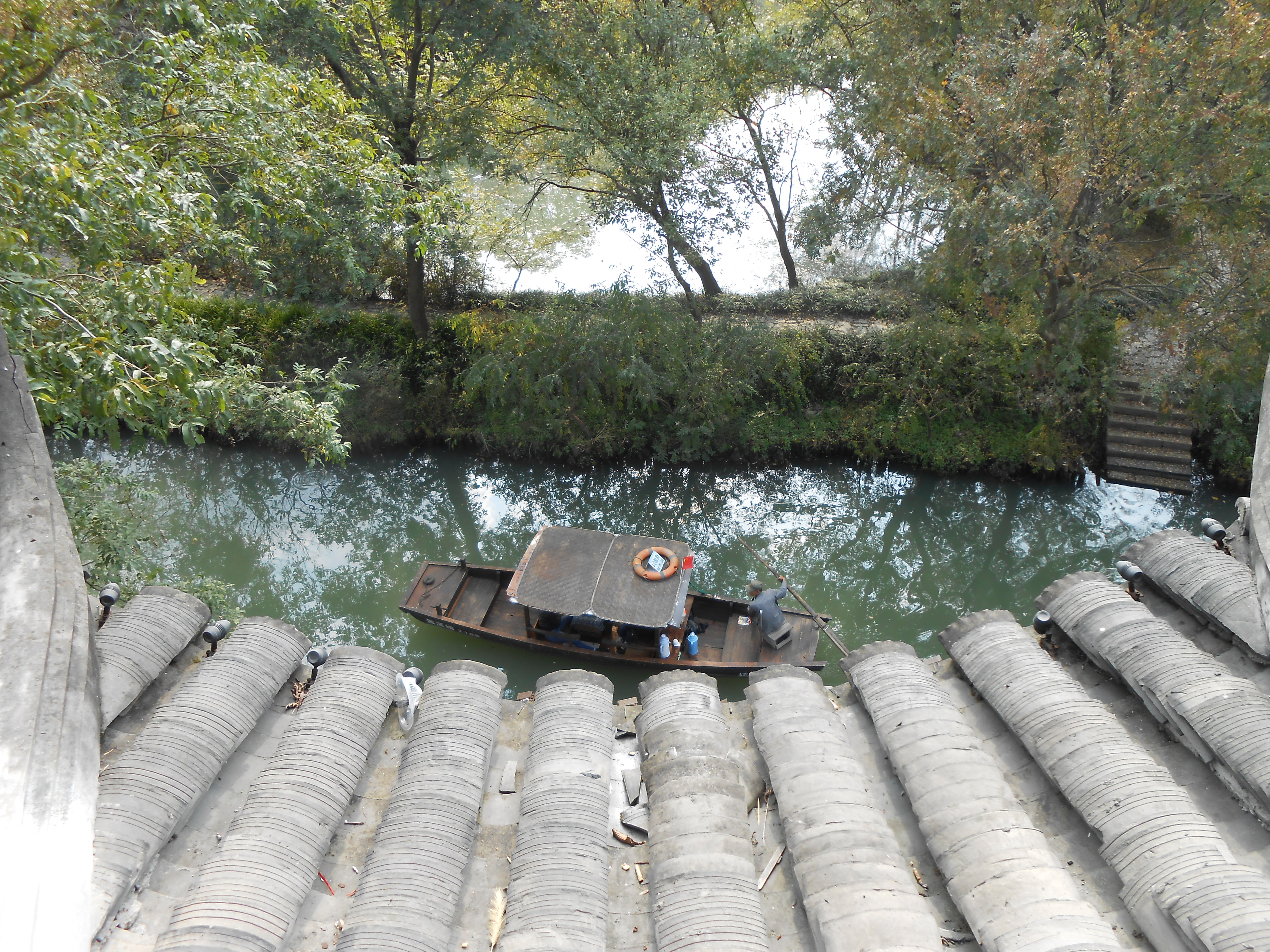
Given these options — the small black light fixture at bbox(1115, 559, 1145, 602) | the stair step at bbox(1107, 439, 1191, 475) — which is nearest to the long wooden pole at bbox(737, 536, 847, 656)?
the small black light fixture at bbox(1115, 559, 1145, 602)

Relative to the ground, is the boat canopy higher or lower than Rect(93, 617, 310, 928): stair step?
higher

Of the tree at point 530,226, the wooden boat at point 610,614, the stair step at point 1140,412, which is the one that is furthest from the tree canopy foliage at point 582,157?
the wooden boat at point 610,614

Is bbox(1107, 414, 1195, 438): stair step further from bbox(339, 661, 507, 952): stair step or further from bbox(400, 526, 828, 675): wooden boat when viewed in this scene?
bbox(339, 661, 507, 952): stair step

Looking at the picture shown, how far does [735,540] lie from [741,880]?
12392 mm

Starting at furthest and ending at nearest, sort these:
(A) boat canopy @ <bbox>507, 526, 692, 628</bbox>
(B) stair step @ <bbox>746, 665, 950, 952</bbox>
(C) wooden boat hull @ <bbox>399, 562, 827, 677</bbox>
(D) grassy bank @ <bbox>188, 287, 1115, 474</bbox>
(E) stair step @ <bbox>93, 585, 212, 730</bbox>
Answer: (D) grassy bank @ <bbox>188, 287, 1115, 474</bbox>
(C) wooden boat hull @ <bbox>399, 562, 827, 677</bbox>
(A) boat canopy @ <bbox>507, 526, 692, 628</bbox>
(E) stair step @ <bbox>93, 585, 212, 730</bbox>
(B) stair step @ <bbox>746, 665, 950, 952</bbox>

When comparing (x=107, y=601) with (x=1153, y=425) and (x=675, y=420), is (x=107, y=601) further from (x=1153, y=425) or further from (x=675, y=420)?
(x=1153, y=425)

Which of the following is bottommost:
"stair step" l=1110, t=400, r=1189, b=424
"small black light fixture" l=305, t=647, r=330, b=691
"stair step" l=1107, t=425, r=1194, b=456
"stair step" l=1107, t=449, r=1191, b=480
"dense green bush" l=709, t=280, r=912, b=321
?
"small black light fixture" l=305, t=647, r=330, b=691

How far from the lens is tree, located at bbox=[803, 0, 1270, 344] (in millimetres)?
11766

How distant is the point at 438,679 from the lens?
4.60 metres

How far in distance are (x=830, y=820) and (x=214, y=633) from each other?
3532 mm

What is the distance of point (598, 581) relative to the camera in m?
11.6

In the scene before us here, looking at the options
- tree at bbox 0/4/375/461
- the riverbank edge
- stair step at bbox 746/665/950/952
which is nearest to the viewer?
stair step at bbox 746/665/950/952

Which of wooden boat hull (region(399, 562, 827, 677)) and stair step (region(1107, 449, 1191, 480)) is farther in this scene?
stair step (region(1107, 449, 1191, 480))

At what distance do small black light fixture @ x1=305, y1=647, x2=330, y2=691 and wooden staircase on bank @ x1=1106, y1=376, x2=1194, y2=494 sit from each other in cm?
1572
